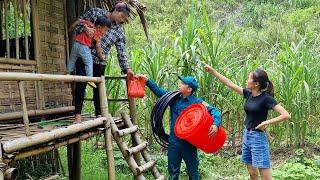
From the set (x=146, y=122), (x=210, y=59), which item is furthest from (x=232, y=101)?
(x=146, y=122)

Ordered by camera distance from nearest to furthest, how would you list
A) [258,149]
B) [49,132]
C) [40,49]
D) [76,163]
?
[49,132] → [258,149] → [40,49] → [76,163]

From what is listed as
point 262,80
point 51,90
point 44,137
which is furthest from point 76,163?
point 44,137

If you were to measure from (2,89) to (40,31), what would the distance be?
1.02m

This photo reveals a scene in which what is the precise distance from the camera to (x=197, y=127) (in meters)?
5.27

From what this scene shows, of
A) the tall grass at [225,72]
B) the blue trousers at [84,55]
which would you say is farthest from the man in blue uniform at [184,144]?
the tall grass at [225,72]

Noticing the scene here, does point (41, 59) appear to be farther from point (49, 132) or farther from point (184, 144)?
point (49, 132)

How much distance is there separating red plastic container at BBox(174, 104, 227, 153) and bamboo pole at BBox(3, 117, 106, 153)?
1040mm

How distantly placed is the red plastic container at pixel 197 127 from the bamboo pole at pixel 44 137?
3.41 feet

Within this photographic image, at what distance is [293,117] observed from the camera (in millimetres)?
7941

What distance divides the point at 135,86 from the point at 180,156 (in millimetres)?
977

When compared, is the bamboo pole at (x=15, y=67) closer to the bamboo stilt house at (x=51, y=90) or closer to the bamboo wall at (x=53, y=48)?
the bamboo stilt house at (x=51, y=90)

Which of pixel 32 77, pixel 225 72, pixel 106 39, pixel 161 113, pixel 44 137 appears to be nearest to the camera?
pixel 32 77

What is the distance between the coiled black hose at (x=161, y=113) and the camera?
5.68 metres

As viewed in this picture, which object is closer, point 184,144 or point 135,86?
point 184,144
